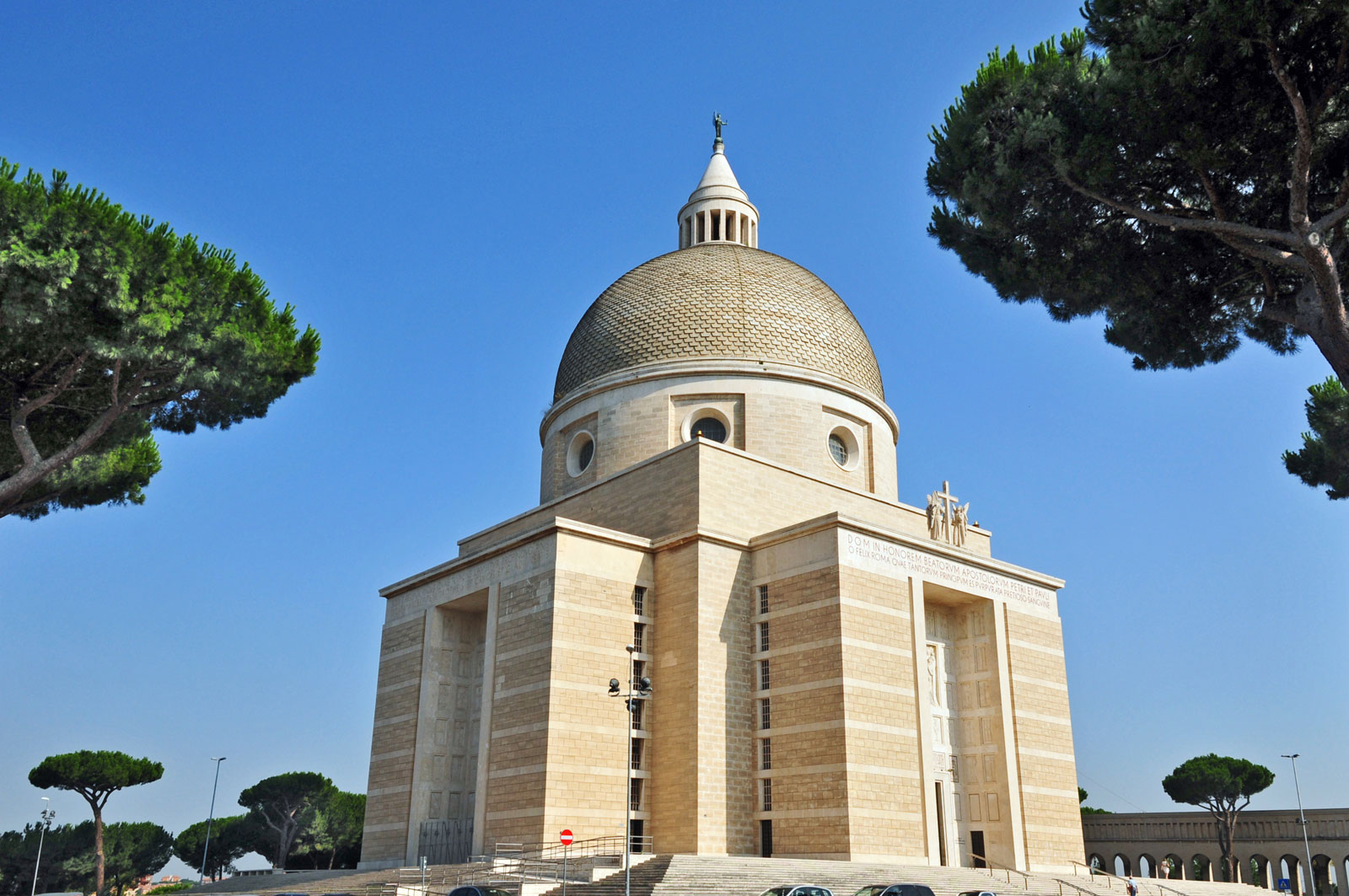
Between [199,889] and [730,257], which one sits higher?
[730,257]

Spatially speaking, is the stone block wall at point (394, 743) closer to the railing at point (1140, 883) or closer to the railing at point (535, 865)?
the railing at point (535, 865)

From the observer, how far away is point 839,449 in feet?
108

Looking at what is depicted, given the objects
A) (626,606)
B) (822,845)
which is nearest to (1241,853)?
(822,845)

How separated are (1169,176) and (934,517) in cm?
1350

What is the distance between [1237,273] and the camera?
61.4 ft

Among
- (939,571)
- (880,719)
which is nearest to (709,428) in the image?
(939,571)

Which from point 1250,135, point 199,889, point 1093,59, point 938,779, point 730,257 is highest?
point 730,257

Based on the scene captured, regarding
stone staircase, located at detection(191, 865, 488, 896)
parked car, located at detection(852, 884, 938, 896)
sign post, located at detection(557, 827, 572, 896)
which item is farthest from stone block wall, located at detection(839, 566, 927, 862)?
stone staircase, located at detection(191, 865, 488, 896)

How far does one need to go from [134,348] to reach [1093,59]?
16947 mm

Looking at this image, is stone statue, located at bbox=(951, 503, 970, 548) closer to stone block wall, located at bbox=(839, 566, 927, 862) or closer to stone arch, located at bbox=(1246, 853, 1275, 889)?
stone block wall, located at bbox=(839, 566, 927, 862)

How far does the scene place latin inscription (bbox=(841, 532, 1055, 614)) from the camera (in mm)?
25359

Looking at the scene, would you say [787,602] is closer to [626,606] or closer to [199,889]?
[626,606]

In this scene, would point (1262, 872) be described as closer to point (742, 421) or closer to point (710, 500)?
point (742, 421)

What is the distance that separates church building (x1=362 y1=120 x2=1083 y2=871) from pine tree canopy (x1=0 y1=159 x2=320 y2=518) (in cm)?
763
